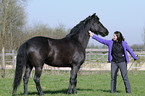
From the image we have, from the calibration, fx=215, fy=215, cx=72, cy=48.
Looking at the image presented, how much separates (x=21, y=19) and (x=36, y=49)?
2329cm

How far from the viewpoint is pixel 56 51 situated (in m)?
6.48

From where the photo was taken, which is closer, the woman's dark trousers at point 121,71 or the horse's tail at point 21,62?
the horse's tail at point 21,62

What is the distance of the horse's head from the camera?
24.0 ft

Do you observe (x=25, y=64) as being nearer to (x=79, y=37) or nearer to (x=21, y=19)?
(x=79, y=37)

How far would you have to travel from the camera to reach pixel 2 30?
26.1m

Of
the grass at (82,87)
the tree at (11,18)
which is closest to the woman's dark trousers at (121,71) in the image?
the grass at (82,87)

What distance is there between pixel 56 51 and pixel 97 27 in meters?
1.79

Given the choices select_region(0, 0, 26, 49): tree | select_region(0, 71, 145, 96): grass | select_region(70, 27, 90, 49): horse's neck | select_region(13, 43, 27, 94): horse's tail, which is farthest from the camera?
select_region(0, 0, 26, 49): tree

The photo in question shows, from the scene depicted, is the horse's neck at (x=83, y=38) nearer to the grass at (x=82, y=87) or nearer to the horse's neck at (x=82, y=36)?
the horse's neck at (x=82, y=36)

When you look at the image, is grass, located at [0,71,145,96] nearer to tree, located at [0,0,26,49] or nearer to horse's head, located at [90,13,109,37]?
horse's head, located at [90,13,109,37]

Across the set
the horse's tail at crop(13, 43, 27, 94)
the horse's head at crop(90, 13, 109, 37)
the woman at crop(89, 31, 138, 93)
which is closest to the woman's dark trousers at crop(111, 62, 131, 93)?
the woman at crop(89, 31, 138, 93)

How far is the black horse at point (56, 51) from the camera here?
6.18 meters

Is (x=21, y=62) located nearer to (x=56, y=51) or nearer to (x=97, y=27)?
(x=56, y=51)

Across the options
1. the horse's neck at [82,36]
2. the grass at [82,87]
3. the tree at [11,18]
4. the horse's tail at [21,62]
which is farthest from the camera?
the tree at [11,18]
